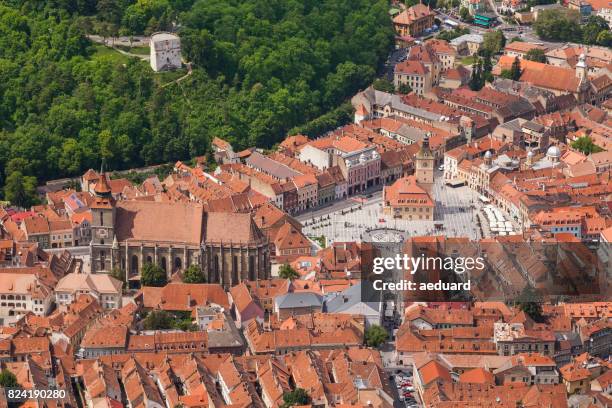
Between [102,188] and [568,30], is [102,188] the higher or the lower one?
the higher one

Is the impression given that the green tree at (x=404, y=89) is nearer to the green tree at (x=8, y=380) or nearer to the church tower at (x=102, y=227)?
the church tower at (x=102, y=227)

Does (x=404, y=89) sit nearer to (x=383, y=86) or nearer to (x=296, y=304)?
(x=383, y=86)

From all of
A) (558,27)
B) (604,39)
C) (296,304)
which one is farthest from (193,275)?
(604,39)

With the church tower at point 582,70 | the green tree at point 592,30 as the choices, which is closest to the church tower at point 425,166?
the church tower at point 582,70

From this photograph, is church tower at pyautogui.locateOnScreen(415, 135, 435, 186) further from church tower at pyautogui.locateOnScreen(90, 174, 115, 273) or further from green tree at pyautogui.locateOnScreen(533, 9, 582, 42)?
green tree at pyautogui.locateOnScreen(533, 9, 582, 42)

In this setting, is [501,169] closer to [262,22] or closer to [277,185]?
[277,185]

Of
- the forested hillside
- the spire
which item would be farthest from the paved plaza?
the spire
